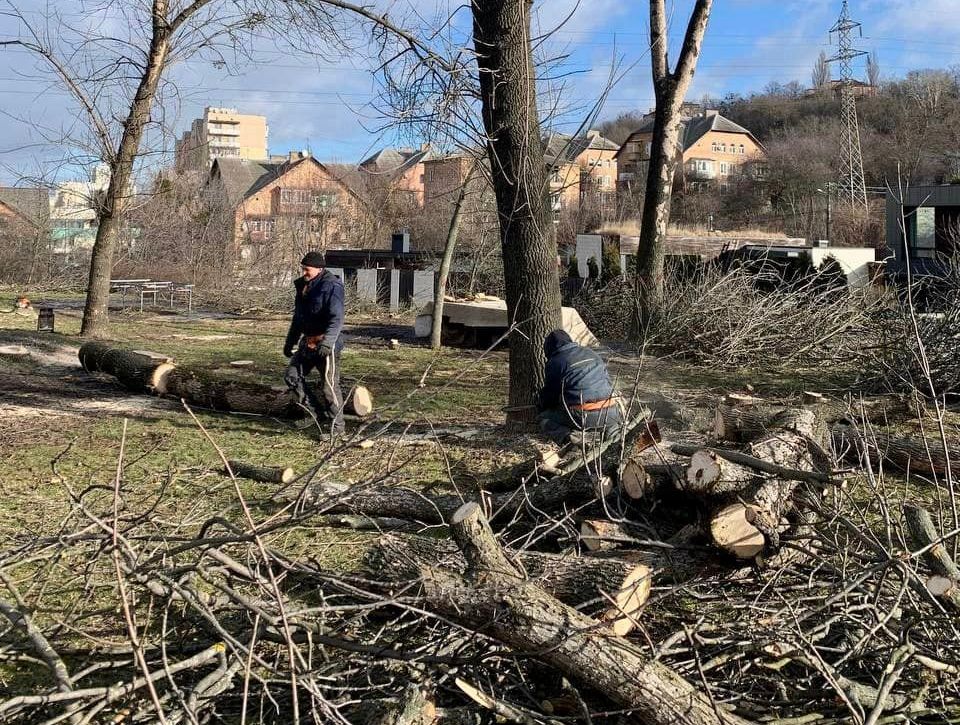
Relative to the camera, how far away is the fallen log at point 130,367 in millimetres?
10266

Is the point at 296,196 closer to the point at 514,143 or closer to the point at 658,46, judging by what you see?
the point at 658,46

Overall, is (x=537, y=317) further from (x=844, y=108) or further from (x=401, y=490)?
(x=844, y=108)

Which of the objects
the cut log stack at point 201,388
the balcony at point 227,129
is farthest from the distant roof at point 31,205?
the balcony at point 227,129

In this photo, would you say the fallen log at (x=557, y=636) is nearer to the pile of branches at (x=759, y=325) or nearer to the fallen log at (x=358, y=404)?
the fallen log at (x=358, y=404)

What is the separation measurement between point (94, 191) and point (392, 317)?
297 inches

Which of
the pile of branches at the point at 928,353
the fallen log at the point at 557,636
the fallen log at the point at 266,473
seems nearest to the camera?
the fallen log at the point at 557,636

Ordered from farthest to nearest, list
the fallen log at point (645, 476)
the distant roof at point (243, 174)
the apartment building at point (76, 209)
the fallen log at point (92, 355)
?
the distant roof at point (243, 174), the apartment building at point (76, 209), the fallen log at point (92, 355), the fallen log at point (645, 476)

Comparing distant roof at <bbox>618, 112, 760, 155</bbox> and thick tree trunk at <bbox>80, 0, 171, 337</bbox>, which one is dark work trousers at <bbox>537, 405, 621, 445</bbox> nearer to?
thick tree trunk at <bbox>80, 0, 171, 337</bbox>

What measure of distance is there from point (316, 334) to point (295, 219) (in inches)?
1042

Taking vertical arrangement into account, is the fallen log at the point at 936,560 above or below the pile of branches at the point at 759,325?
below

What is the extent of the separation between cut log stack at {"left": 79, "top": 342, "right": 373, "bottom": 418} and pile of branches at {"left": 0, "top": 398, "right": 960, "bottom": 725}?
4592 mm

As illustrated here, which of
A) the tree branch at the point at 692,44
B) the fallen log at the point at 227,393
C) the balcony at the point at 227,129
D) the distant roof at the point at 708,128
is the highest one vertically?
the balcony at the point at 227,129

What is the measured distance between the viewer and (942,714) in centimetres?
321

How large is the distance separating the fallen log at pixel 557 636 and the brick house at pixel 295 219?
2485cm
